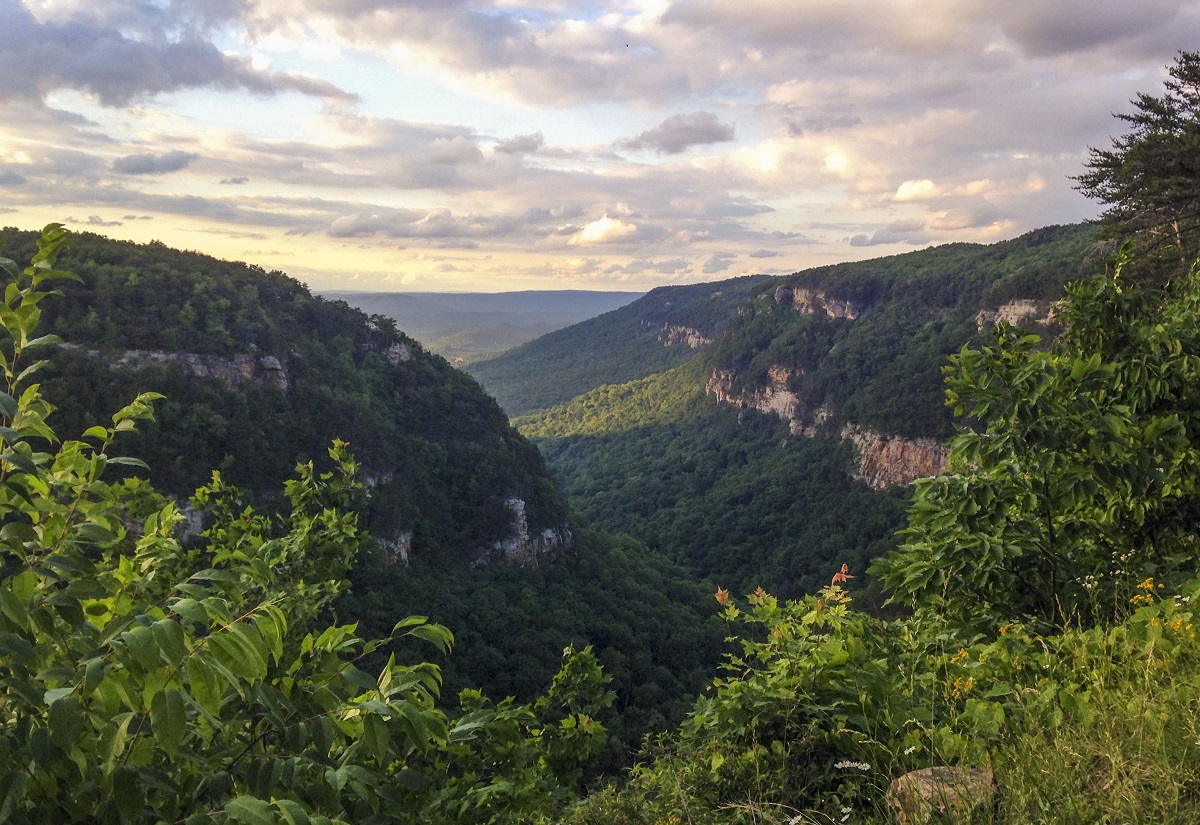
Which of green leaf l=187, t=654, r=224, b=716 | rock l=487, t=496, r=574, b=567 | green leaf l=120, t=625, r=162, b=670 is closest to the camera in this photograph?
green leaf l=120, t=625, r=162, b=670

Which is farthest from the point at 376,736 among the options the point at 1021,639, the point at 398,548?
the point at 398,548

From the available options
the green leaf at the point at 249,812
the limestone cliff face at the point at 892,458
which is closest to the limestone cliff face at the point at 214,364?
the green leaf at the point at 249,812

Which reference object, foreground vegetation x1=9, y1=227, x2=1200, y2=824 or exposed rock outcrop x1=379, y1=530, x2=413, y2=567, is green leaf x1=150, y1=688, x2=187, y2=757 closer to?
foreground vegetation x1=9, y1=227, x2=1200, y2=824

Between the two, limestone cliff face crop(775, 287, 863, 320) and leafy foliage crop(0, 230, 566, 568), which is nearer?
leafy foliage crop(0, 230, 566, 568)

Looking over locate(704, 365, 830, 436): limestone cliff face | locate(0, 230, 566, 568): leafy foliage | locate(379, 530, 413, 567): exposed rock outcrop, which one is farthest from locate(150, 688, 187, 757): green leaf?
locate(704, 365, 830, 436): limestone cliff face

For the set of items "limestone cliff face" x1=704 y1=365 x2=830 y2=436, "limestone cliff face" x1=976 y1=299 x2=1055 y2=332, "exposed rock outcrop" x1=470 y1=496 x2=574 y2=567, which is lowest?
"exposed rock outcrop" x1=470 y1=496 x2=574 y2=567

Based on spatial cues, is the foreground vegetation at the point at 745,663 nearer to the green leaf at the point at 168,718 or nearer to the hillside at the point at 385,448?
the green leaf at the point at 168,718
